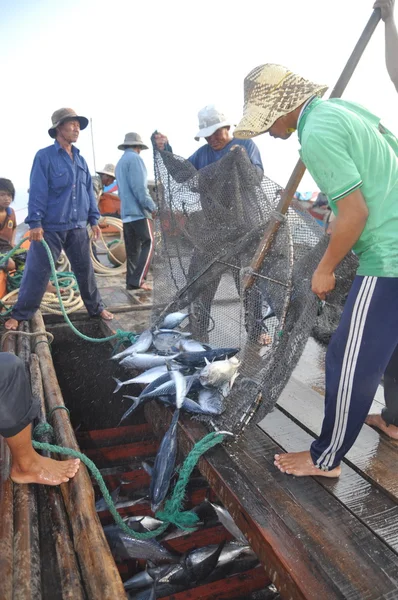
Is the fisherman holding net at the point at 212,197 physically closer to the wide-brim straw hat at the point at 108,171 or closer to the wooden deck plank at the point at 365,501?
the wooden deck plank at the point at 365,501

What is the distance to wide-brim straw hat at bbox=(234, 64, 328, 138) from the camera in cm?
236

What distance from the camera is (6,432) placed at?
2355mm

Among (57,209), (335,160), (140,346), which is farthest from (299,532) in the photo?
(57,209)

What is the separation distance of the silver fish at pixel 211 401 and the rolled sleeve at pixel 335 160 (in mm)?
1858

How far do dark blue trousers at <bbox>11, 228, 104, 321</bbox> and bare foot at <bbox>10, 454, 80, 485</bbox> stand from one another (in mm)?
3130

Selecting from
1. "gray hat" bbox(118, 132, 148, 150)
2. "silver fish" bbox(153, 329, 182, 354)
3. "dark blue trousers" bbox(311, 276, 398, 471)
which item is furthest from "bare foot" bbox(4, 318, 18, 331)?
"dark blue trousers" bbox(311, 276, 398, 471)

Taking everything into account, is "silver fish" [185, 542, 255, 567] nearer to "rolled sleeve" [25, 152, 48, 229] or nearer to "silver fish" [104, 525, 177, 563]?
"silver fish" [104, 525, 177, 563]

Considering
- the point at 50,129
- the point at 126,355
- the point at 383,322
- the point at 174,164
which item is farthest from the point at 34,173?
the point at 383,322

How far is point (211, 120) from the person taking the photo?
4879 mm

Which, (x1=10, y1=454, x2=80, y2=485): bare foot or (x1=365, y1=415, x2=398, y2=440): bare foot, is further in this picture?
(x1=365, y1=415, x2=398, y2=440): bare foot

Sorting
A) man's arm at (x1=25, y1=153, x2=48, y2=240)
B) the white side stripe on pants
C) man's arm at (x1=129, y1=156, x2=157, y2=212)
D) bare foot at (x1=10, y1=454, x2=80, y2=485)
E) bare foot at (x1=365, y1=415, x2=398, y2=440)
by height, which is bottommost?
bare foot at (x1=10, y1=454, x2=80, y2=485)

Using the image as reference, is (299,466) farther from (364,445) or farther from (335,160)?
(335,160)

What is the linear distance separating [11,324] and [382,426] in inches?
179

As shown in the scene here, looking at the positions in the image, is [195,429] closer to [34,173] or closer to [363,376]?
[363,376]
